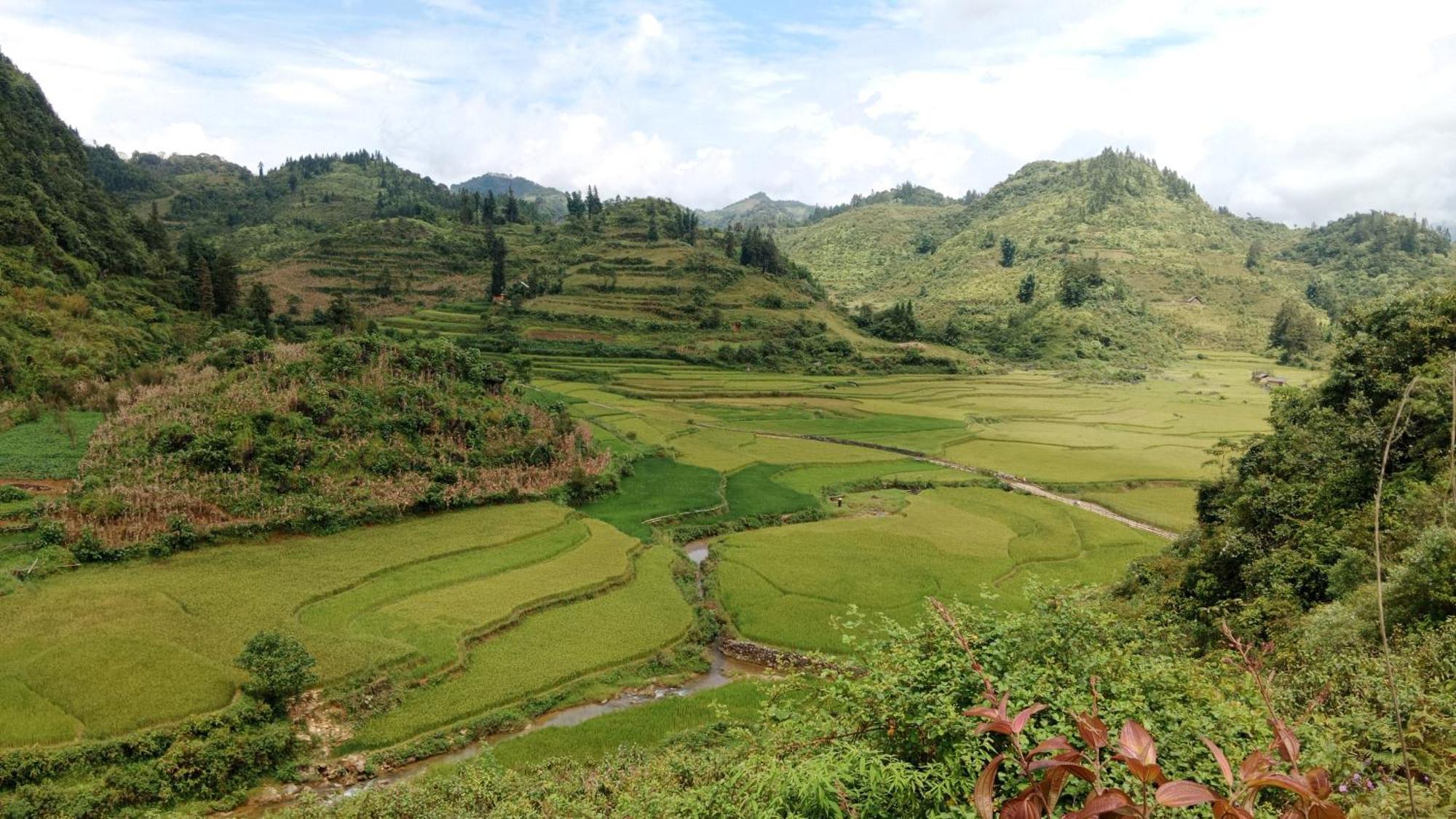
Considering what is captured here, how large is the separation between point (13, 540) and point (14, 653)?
7.45 meters

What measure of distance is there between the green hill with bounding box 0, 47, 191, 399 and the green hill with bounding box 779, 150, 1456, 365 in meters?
86.3

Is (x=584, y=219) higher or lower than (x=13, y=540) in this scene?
higher

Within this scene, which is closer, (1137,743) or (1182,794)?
(1182,794)

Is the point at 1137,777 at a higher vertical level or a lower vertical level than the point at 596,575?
higher

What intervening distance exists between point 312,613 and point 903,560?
2116 cm

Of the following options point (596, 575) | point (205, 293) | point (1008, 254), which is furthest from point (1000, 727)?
point (1008, 254)

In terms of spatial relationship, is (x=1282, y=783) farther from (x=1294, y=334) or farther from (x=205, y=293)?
(x=1294, y=334)

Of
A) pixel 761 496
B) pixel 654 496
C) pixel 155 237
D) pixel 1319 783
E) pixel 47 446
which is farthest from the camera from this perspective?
pixel 155 237

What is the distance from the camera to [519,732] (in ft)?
57.2

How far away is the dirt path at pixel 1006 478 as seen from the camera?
34.9 meters

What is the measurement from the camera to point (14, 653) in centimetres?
1659

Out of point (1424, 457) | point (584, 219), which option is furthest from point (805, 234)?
point (1424, 457)

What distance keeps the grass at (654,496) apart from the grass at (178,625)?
734 cm

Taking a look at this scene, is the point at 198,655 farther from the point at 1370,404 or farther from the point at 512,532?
the point at 1370,404
